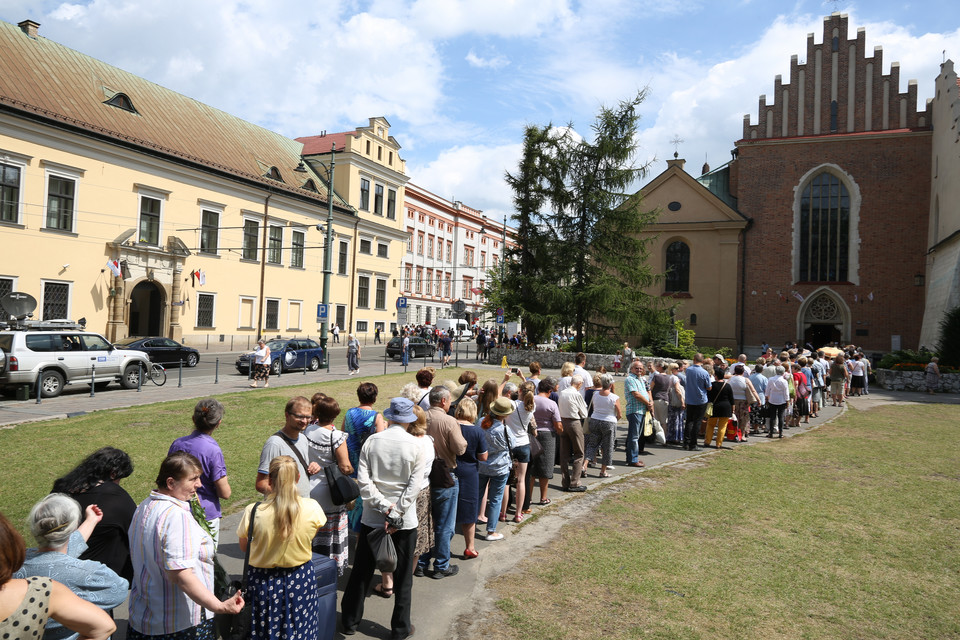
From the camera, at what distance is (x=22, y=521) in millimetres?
6488

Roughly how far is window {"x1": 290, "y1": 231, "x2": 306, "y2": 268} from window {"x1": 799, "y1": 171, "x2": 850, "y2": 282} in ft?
105

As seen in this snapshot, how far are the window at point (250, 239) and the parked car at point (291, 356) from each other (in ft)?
44.2

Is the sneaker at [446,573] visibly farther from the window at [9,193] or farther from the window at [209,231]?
the window at [209,231]

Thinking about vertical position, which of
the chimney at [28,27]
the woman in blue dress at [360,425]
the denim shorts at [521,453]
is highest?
the chimney at [28,27]

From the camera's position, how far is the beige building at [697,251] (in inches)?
1464

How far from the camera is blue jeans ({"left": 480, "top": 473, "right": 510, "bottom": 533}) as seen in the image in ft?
22.1

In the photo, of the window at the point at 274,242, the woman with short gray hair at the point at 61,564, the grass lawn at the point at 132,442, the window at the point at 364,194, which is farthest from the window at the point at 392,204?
the woman with short gray hair at the point at 61,564

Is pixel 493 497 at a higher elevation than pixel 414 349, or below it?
below

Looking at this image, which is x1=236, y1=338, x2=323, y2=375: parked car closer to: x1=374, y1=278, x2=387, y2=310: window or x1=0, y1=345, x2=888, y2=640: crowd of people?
x1=0, y1=345, x2=888, y2=640: crowd of people

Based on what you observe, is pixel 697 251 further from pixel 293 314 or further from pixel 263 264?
pixel 263 264

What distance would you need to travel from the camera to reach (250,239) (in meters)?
38.2

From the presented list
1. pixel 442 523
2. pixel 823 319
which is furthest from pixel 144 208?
pixel 823 319

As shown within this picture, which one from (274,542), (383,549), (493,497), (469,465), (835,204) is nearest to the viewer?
(274,542)

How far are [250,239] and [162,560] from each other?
3784 cm
